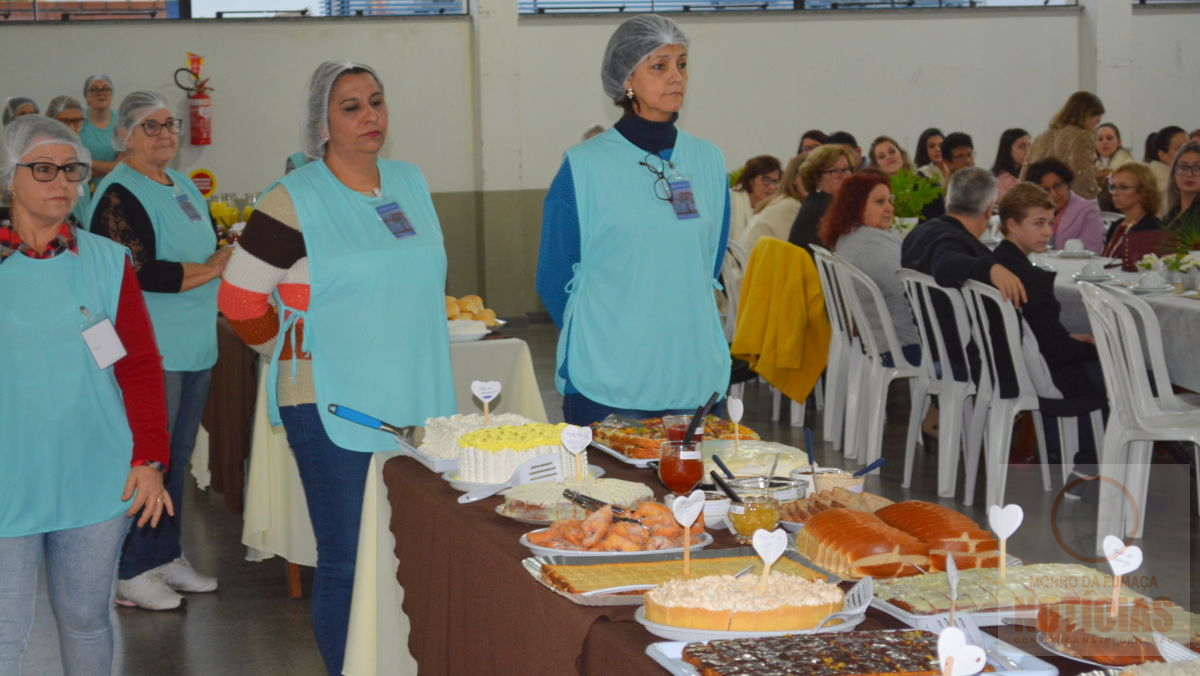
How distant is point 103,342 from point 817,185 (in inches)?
187

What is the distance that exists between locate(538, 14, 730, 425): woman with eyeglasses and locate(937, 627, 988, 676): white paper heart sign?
173 cm

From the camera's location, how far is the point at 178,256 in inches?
158

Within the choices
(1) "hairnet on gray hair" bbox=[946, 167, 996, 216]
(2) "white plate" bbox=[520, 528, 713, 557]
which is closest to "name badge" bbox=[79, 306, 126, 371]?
(2) "white plate" bbox=[520, 528, 713, 557]

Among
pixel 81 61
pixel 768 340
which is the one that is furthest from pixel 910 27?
pixel 81 61

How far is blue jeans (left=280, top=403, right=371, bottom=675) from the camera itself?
289 cm

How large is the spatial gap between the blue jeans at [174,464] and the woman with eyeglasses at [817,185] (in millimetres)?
3363

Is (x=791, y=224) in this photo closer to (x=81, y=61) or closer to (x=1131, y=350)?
(x=1131, y=350)

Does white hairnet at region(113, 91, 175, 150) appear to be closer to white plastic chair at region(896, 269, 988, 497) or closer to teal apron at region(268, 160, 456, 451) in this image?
teal apron at region(268, 160, 456, 451)

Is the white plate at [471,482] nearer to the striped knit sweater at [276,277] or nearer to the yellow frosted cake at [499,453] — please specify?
the yellow frosted cake at [499,453]

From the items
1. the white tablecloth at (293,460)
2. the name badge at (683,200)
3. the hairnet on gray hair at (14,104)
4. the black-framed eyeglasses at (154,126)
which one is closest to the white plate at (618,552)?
the white tablecloth at (293,460)

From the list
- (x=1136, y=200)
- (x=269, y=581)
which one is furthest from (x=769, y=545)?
(x=1136, y=200)

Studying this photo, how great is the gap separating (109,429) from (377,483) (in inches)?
21.7

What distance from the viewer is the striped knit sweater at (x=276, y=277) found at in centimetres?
284

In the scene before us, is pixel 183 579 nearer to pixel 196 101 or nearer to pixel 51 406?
pixel 51 406
